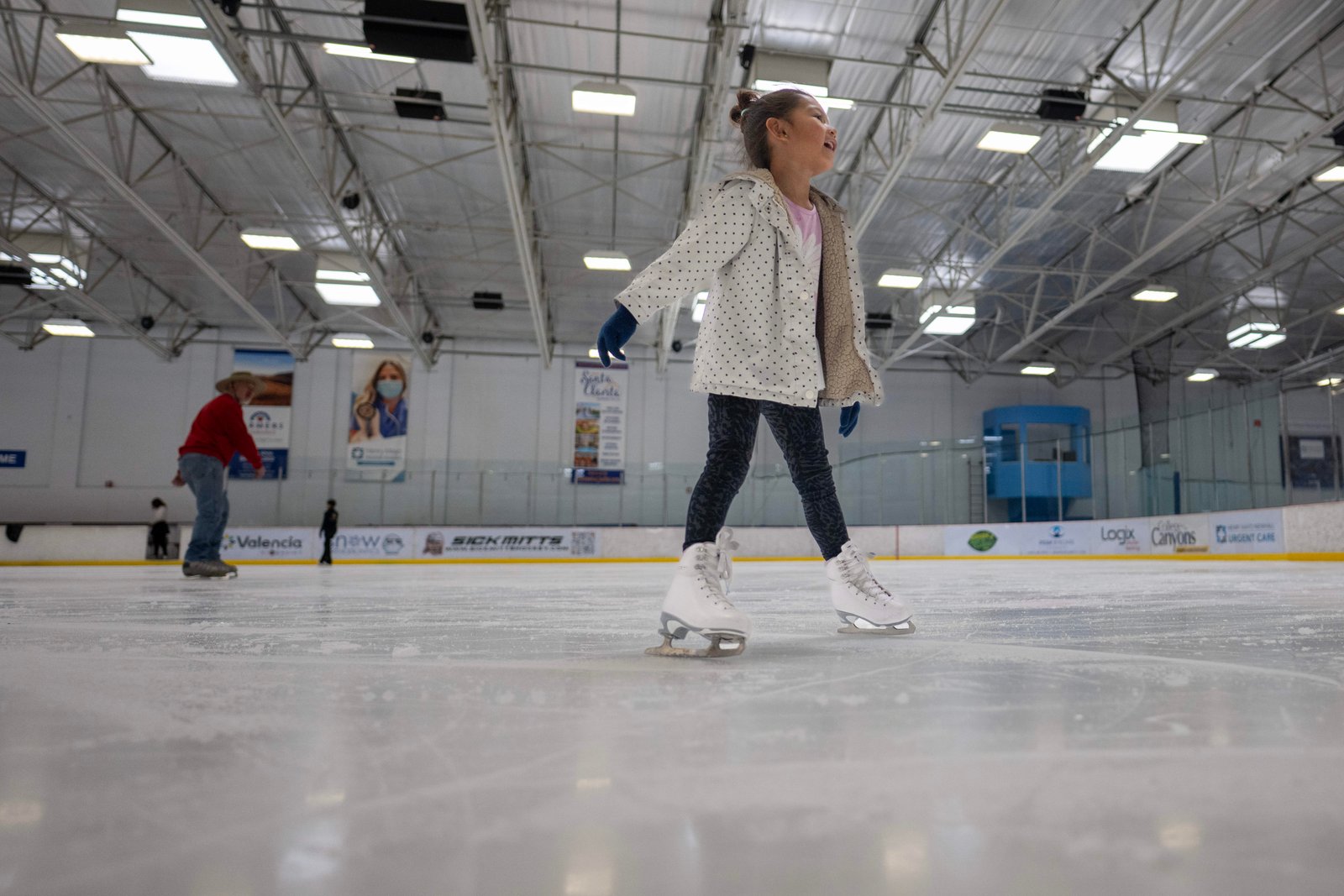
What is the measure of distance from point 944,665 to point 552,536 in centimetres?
1567

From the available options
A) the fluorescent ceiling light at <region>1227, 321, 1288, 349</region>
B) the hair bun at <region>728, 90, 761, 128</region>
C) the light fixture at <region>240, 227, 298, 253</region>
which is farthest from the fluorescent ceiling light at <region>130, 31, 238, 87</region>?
the fluorescent ceiling light at <region>1227, 321, 1288, 349</region>

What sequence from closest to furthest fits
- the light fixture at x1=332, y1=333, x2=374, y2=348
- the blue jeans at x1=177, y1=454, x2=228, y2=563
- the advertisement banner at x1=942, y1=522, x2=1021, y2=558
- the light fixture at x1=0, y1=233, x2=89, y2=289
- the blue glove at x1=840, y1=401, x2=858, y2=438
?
the blue glove at x1=840, y1=401, x2=858, y2=438 < the blue jeans at x1=177, y1=454, x2=228, y2=563 < the light fixture at x1=0, y1=233, x2=89, y2=289 < the advertisement banner at x1=942, y1=522, x2=1021, y2=558 < the light fixture at x1=332, y1=333, x2=374, y2=348

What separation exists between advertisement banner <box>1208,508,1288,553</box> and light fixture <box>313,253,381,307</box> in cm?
1276

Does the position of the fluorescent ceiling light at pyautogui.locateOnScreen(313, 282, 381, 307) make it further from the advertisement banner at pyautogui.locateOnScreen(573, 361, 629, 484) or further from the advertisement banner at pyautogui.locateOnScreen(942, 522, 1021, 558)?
the advertisement banner at pyautogui.locateOnScreen(942, 522, 1021, 558)

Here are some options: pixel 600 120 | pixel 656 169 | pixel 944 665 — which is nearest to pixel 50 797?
pixel 944 665

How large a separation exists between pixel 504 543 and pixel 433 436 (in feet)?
13.7

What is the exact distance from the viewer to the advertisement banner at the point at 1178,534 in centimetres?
1208

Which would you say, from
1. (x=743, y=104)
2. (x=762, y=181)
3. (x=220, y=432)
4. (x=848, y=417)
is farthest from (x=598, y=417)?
(x=762, y=181)

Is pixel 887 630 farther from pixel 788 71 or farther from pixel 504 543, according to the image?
pixel 504 543

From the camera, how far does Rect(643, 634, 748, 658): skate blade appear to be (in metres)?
1.49

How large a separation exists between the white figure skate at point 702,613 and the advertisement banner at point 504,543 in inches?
595

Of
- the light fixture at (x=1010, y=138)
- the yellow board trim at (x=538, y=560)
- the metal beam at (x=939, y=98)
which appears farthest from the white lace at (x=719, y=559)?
the yellow board trim at (x=538, y=560)

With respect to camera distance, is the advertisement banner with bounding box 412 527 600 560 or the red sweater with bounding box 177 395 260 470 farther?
the advertisement banner with bounding box 412 527 600 560

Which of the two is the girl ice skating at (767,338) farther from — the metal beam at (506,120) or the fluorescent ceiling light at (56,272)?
the fluorescent ceiling light at (56,272)
